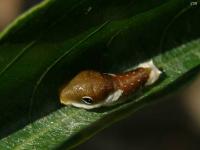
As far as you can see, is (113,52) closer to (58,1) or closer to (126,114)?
(126,114)

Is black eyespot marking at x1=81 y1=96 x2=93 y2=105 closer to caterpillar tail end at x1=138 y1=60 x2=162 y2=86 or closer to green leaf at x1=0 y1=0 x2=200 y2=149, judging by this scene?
green leaf at x1=0 y1=0 x2=200 y2=149

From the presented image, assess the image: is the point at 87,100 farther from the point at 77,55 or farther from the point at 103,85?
the point at 77,55

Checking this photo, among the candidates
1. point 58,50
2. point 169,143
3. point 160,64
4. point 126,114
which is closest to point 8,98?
point 58,50

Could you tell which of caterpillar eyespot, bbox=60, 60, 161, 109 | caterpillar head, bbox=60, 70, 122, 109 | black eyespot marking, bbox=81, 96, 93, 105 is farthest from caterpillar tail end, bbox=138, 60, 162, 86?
black eyespot marking, bbox=81, 96, 93, 105

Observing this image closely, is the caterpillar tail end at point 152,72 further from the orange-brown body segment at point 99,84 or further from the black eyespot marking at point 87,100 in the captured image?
the black eyespot marking at point 87,100

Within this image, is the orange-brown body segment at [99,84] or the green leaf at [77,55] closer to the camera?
the green leaf at [77,55]

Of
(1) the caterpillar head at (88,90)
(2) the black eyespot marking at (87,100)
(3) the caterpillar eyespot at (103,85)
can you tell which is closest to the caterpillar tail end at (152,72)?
(3) the caterpillar eyespot at (103,85)

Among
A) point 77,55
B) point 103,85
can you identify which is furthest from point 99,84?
point 77,55
